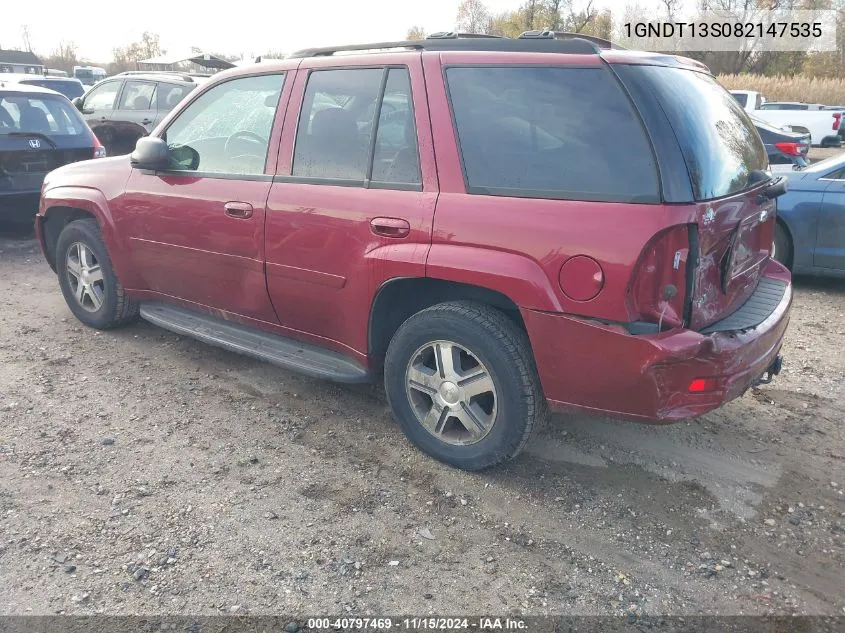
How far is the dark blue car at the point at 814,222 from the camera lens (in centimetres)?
620

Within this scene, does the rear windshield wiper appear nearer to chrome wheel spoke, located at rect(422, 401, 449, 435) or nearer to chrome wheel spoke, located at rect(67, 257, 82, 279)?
chrome wheel spoke, located at rect(67, 257, 82, 279)

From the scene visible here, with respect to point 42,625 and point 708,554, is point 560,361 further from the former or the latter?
point 42,625

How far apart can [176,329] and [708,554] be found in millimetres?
3222

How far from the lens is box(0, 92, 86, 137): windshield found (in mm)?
7355

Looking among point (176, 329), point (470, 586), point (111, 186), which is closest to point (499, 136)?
point (470, 586)

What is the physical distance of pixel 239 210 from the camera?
3.85 m

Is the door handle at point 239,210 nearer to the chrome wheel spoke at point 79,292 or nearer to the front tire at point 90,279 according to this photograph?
the front tire at point 90,279

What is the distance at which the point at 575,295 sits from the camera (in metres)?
2.79

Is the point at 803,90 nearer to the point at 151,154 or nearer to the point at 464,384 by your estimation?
the point at 151,154

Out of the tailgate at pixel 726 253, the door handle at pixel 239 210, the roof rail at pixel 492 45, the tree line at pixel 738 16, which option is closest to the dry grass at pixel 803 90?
the tree line at pixel 738 16

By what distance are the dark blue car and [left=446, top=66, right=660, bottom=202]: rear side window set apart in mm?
4228

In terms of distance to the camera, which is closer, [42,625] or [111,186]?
[42,625]

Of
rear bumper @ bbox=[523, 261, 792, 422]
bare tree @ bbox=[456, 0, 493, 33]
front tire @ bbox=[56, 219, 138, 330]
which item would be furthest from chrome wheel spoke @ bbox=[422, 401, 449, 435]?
bare tree @ bbox=[456, 0, 493, 33]

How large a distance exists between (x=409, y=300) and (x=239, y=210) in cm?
111
